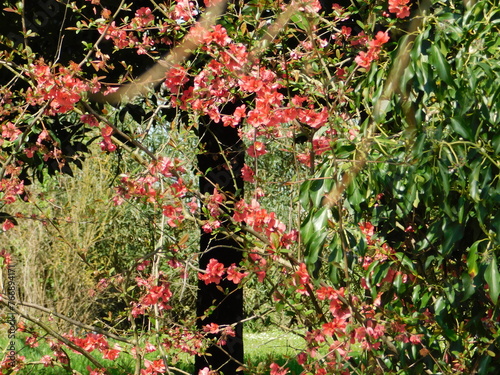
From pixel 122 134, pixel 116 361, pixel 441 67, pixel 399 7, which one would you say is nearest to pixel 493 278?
pixel 441 67

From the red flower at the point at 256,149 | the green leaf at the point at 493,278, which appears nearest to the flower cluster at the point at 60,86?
→ the red flower at the point at 256,149

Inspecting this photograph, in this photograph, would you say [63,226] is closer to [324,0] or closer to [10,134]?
[324,0]

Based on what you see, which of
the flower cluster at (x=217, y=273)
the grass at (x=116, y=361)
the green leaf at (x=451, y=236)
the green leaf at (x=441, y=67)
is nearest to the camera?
the green leaf at (x=441, y=67)

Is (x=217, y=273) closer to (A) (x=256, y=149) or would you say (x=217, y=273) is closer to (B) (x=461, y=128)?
(A) (x=256, y=149)

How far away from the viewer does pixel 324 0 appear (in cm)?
489

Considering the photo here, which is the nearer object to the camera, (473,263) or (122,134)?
(473,263)

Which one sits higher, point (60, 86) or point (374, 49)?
point (374, 49)

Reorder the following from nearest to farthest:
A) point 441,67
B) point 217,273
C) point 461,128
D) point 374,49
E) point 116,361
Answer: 1. point 441,67
2. point 461,128
3. point 374,49
4. point 217,273
5. point 116,361

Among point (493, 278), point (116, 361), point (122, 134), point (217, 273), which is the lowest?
point (116, 361)

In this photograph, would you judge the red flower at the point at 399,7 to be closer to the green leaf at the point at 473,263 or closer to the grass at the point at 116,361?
the green leaf at the point at 473,263

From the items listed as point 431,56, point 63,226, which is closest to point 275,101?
point 431,56

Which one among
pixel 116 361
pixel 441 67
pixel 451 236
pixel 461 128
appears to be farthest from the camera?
pixel 116 361

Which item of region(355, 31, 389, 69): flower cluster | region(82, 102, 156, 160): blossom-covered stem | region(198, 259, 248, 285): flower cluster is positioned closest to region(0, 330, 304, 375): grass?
region(198, 259, 248, 285): flower cluster

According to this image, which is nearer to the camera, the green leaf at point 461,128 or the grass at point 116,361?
the green leaf at point 461,128
